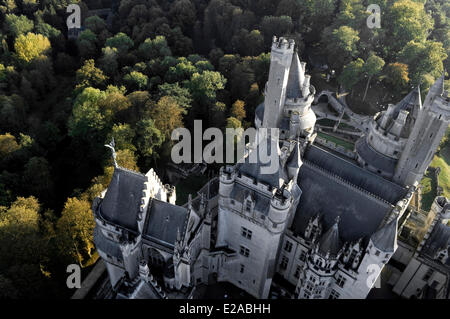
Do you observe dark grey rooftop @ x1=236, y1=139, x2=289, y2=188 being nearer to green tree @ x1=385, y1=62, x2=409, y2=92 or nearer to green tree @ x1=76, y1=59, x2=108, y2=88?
green tree @ x1=385, y1=62, x2=409, y2=92

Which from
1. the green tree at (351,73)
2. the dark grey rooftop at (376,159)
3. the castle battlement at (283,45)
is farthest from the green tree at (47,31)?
the dark grey rooftop at (376,159)

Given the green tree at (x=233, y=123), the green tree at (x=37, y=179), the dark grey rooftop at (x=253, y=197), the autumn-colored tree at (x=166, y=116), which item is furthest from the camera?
the green tree at (x=233, y=123)

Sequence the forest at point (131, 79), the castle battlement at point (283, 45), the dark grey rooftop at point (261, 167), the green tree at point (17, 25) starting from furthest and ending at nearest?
the green tree at point (17, 25), the forest at point (131, 79), the castle battlement at point (283, 45), the dark grey rooftop at point (261, 167)

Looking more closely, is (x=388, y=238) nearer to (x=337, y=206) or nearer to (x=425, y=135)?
(x=337, y=206)

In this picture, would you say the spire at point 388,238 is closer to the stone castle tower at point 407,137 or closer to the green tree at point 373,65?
the stone castle tower at point 407,137

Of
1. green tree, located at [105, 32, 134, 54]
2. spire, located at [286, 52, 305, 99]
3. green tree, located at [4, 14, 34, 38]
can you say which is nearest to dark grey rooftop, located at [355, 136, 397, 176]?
spire, located at [286, 52, 305, 99]
